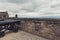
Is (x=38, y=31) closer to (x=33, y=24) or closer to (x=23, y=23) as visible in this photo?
(x=33, y=24)

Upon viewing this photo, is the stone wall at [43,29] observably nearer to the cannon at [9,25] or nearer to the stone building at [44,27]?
the stone building at [44,27]

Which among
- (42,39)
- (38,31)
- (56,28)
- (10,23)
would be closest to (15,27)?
(10,23)

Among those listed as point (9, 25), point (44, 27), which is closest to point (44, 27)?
point (44, 27)

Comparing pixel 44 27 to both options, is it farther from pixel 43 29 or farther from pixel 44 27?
pixel 43 29

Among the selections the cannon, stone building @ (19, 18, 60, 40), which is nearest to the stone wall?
stone building @ (19, 18, 60, 40)

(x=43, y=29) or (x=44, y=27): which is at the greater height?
(x=44, y=27)

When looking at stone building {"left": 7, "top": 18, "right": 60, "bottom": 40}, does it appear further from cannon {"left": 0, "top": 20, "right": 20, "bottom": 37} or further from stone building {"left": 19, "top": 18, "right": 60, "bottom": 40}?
cannon {"left": 0, "top": 20, "right": 20, "bottom": 37}

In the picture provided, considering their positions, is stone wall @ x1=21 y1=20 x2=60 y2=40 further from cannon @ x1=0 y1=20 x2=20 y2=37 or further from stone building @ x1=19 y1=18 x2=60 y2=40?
cannon @ x1=0 y1=20 x2=20 y2=37

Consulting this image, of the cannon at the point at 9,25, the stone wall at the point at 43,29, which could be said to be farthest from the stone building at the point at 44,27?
the cannon at the point at 9,25

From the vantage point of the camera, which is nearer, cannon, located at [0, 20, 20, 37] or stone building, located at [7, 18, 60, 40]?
stone building, located at [7, 18, 60, 40]
